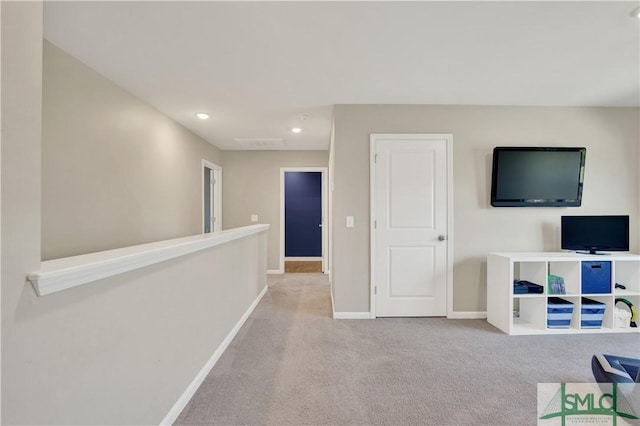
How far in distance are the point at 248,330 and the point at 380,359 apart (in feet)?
4.33

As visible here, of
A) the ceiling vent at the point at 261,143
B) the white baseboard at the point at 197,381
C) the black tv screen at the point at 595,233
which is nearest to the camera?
the white baseboard at the point at 197,381

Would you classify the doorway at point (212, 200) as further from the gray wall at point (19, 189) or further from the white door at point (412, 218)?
the gray wall at point (19, 189)

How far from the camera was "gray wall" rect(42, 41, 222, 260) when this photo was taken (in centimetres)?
224

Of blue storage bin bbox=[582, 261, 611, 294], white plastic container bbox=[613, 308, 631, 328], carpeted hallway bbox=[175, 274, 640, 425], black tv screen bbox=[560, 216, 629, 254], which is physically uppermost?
black tv screen bbox=[560, 216, 629, 254]

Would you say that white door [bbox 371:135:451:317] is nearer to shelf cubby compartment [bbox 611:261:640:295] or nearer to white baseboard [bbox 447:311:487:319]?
white baseboard [bbox 447:311:487:319]

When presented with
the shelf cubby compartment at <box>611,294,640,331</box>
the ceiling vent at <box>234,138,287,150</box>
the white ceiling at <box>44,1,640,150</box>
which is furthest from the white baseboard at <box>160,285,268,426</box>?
the shelf cubby compartment at <box>611,294,640,331</box>

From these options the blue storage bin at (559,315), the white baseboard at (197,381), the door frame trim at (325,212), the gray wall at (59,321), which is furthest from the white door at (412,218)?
the door frame trim at (325,212)

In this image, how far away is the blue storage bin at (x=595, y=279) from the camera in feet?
9.93

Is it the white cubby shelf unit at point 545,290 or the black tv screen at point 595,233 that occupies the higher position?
the black tv screen at point 595,233

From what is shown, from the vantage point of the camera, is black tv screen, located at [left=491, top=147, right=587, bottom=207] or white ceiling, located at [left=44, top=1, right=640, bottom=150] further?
black tv screen, located at [left=491, top=147, right=587, bottom=207]

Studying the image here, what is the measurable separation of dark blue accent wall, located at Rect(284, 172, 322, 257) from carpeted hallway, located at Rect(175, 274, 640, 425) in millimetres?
4255

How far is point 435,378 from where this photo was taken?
7.20 ft

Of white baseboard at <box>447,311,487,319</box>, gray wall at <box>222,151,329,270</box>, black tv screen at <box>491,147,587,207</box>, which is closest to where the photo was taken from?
black tv screen at <box>491,147,587,207</box>

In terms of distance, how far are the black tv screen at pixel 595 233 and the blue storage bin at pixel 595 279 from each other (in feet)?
0.77
